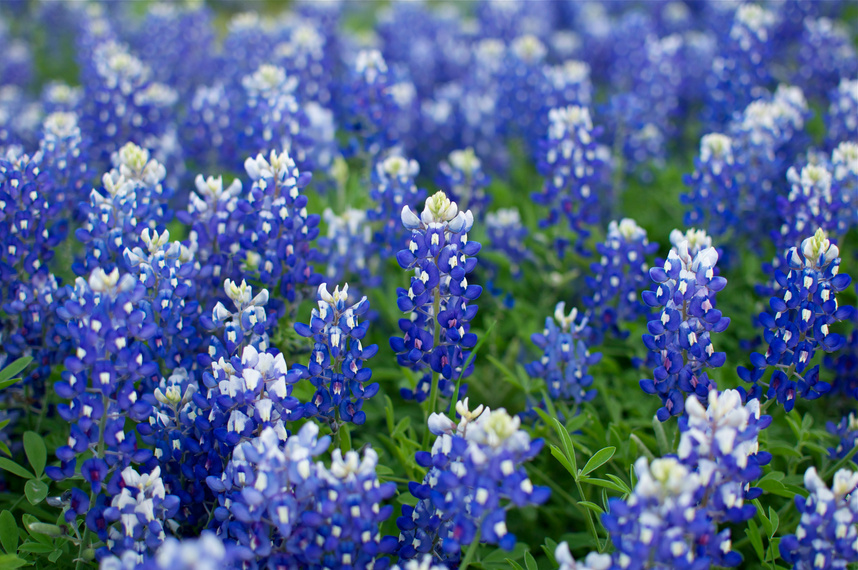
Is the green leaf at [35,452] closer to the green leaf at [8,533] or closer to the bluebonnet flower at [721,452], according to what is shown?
the green leaf at [8,533]

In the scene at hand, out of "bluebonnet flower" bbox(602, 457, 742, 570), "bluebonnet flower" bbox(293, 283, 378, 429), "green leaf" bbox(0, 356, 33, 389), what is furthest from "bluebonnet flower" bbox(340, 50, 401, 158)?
"bluebonnet flower" bbox(602, 457, 742, 570)

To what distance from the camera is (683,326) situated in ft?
9.81

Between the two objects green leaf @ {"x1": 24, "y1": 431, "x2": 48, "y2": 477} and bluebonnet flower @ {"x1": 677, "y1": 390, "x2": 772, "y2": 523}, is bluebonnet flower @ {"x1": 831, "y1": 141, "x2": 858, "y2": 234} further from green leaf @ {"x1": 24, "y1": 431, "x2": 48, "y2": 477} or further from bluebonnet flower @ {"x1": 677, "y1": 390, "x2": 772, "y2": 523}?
green leaf @ {"x1": 24, "y1": 431, "x2": 48, "y2": 477}

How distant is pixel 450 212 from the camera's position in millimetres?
2928

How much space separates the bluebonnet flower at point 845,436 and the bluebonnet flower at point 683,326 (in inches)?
29.9

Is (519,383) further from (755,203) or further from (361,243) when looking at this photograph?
(755,203)

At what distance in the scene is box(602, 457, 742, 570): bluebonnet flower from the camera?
2.16 metres

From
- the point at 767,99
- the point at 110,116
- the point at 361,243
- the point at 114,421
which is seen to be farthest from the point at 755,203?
the point at 110,116

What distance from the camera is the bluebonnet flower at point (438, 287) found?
115 inches

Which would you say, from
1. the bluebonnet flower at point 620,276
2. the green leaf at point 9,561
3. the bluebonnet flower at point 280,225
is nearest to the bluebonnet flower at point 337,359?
the bluebonnet flower at point 280,225

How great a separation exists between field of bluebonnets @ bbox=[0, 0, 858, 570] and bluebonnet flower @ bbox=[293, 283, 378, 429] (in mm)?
13

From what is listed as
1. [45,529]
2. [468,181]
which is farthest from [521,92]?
[45,529]

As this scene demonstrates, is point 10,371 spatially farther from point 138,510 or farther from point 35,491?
point 138,510

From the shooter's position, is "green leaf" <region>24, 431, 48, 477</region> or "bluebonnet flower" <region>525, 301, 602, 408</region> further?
"bluebonnet flower" <region>525, 301, 602, 408</region>
